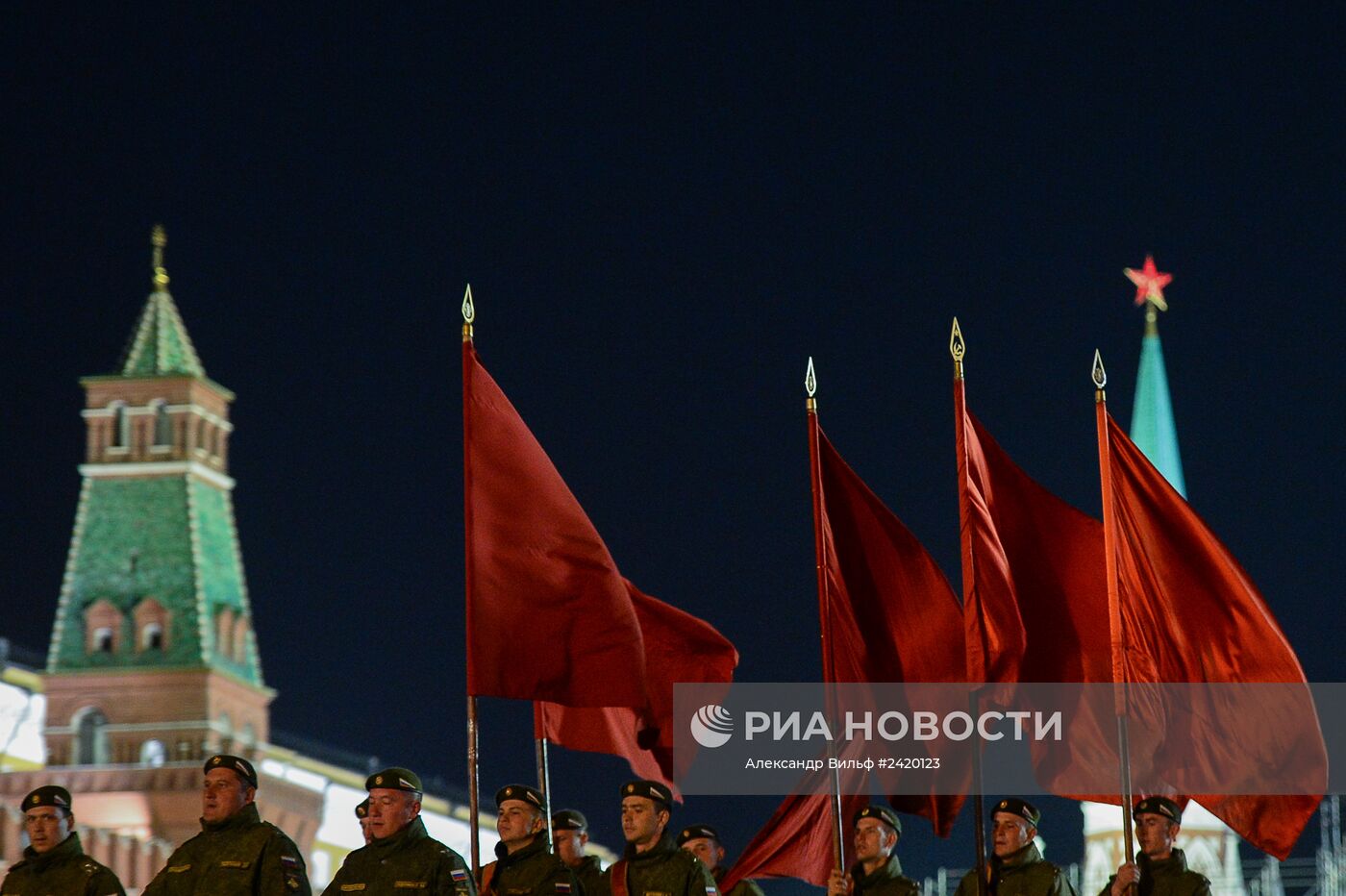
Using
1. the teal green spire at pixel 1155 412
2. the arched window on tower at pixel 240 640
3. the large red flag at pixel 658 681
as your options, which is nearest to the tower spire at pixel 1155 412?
the teal green spire at pixel 1155 412

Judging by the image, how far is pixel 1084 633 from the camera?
56.4 ft

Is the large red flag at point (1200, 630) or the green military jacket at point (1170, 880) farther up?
the large red flag at point (1200, 630)

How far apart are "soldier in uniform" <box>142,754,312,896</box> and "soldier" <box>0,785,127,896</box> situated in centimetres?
64

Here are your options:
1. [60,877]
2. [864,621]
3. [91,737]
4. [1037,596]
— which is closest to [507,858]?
[60,877]

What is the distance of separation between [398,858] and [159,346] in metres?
62.6

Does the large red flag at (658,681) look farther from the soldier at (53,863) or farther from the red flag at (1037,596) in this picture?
the soldier at (53,863)

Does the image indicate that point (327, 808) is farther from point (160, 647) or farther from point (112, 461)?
point (112, 461)

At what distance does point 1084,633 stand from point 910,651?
1.18m

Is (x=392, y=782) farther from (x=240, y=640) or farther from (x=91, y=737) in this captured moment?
(x=240, y=640)

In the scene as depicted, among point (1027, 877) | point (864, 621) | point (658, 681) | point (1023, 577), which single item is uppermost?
point (1023, 577)

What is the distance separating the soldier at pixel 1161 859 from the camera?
46.7 feet

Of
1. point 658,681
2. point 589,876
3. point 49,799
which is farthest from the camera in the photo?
point 658,681

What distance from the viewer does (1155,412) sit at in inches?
3841

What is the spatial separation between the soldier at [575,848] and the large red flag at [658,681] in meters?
3.52
